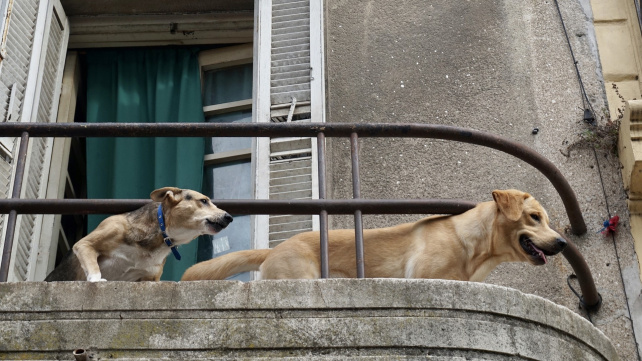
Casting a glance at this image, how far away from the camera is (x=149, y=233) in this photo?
5.77 m

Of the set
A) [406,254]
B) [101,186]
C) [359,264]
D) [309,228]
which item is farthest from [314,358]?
[101,186]

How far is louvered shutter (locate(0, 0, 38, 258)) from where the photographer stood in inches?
282

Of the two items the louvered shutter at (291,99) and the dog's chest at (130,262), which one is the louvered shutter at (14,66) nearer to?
the dog's chest at (130,262)

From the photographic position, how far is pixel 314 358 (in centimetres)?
433

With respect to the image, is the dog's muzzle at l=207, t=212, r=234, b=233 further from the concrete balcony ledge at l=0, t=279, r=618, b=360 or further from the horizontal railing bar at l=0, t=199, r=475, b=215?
the concrete balcony ledge at l=0, t=279, r=618, b=360

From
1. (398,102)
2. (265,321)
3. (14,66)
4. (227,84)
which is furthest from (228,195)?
(265,321)

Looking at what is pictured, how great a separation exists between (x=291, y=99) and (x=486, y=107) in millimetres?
1448

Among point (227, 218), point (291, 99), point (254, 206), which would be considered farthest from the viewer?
point (291, 99)

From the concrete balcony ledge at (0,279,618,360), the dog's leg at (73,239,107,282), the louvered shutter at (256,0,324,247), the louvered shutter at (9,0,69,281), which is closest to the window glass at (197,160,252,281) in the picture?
the louvered shutter at (256,0,324,247)

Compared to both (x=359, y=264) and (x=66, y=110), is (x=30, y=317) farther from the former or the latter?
(x=66, y=110)

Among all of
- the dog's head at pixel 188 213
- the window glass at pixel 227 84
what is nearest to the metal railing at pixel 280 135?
the dog's head at pixel 188 213

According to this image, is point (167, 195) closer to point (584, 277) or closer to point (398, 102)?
point (398, 102)

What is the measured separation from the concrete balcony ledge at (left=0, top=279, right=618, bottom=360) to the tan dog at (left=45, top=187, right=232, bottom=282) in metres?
1.17

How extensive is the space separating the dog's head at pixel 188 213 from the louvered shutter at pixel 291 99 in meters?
1.06
